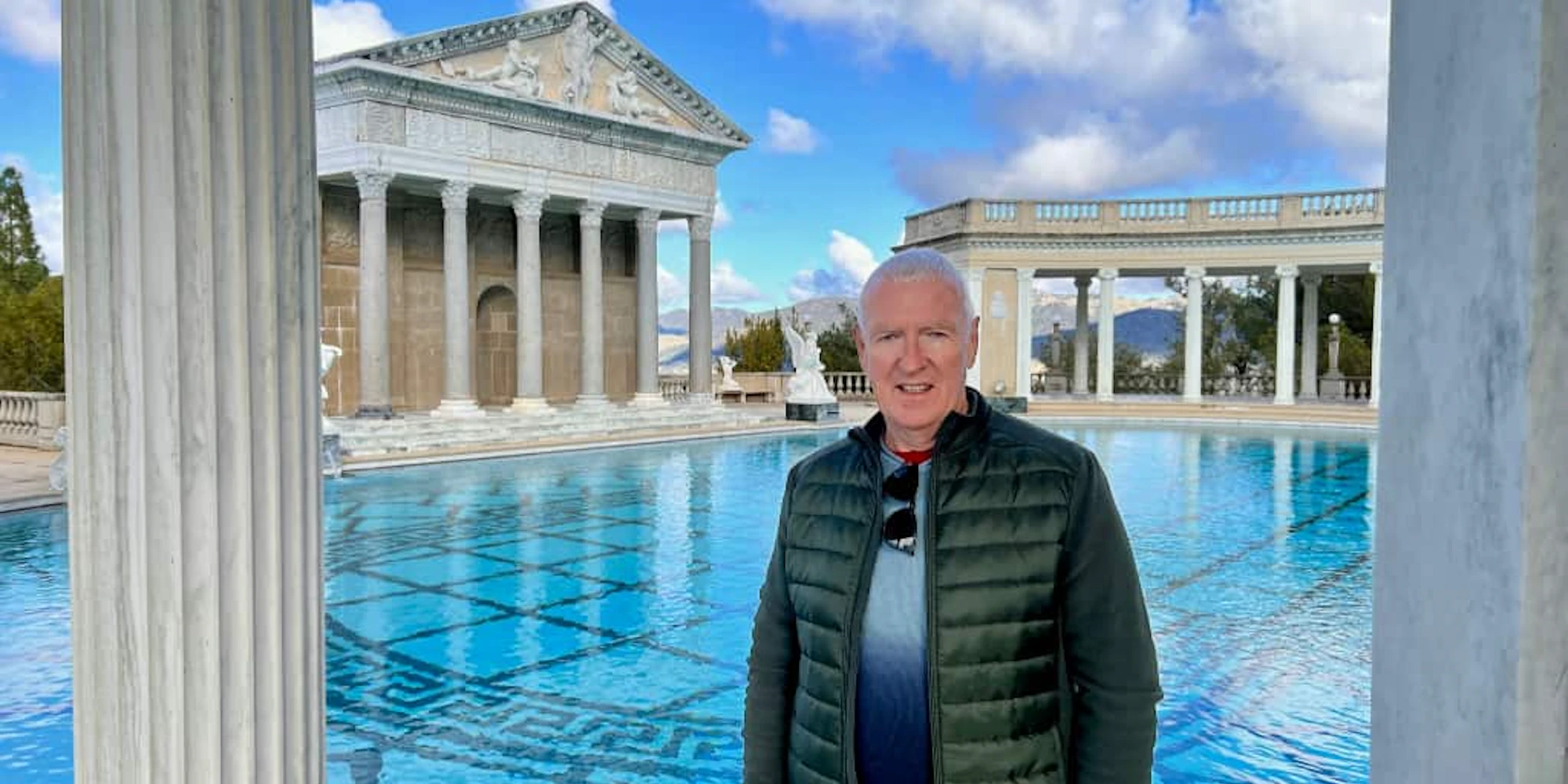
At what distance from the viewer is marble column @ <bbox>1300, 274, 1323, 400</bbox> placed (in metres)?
30.5

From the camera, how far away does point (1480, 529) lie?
1.26m

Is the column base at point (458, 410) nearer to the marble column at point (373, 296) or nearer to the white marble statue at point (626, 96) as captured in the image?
the marble column at point (373, 296)

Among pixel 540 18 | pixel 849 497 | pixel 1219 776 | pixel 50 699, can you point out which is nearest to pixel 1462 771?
pixel 849 497

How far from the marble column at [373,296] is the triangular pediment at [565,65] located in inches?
96.4

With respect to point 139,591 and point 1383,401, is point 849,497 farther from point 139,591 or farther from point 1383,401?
point 139,591

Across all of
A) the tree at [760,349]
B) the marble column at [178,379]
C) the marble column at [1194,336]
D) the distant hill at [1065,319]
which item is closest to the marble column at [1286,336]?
the marble column at [1194,336]

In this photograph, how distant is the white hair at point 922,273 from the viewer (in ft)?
6.25

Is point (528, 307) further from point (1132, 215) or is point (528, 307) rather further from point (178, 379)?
point (178, 379)

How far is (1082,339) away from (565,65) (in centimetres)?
1894

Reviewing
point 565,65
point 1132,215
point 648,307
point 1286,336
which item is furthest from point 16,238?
point 1286,336

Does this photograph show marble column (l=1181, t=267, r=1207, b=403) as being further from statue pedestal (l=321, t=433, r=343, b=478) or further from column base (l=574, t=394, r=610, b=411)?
statue pedestal (l=321, t=433, r=343, b=478)

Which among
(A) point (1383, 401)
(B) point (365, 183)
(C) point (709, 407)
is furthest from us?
(C) point (709, 407)

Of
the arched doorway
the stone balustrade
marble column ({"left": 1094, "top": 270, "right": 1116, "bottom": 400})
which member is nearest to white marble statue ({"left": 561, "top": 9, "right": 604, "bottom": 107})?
the arched doorway

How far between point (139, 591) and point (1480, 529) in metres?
2.10
